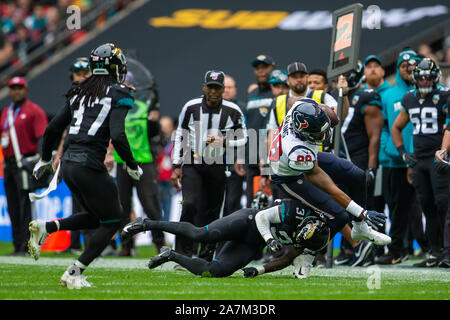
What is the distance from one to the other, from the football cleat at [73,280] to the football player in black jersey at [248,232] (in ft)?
3.48

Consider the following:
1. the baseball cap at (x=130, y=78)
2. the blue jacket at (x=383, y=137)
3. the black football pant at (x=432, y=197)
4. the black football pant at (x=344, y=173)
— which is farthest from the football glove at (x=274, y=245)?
the baseball cap at (x=130, y=78)

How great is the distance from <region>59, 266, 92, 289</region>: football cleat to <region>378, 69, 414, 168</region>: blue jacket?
5493 mm

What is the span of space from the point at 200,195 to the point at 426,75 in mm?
3060

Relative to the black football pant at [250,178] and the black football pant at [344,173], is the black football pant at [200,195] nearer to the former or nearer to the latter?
the black football pant at [250,178]

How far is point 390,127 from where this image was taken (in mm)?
12031

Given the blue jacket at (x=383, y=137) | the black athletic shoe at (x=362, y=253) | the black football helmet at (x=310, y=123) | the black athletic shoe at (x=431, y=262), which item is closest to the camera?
the black football helmet at (x=310, y=123)

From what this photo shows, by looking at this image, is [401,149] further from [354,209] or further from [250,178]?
[354,209]

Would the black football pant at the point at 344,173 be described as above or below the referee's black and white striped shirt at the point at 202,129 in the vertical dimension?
below

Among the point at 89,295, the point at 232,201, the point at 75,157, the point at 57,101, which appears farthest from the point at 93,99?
the point at 57,101

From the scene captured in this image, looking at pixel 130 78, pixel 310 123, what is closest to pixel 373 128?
pixel 310 123

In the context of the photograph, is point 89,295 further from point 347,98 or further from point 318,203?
point 347,98

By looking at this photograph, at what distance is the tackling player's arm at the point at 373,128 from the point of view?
11.5 meters
